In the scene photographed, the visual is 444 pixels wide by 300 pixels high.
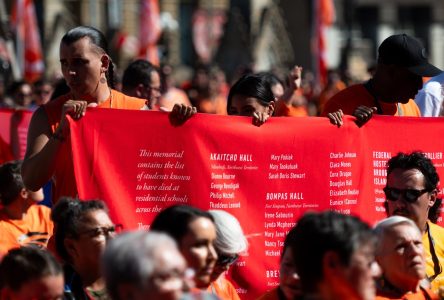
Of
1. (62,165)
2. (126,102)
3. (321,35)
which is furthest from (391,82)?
(321,35)

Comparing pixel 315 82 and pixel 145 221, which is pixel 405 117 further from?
pixel 315 82

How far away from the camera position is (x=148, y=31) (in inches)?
1010

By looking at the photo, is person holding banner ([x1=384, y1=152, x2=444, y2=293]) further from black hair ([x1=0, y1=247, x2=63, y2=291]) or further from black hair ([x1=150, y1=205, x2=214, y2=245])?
black hair ([x1=0, y1=247, x2=63, y2=291])

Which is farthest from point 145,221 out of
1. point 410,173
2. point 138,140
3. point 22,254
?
point 22,254

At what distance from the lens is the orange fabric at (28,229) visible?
988 centimetres

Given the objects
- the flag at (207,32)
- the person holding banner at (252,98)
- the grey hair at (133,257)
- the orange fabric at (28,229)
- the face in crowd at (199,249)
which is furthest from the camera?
the flag at (207,32)

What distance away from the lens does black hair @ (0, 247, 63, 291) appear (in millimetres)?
6266

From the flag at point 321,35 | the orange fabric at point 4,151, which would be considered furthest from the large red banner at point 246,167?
the flag at point 321,35

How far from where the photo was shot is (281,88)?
447 inches

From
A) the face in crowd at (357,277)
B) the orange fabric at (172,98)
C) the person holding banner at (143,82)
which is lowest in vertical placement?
the face in crowd at (357,277)

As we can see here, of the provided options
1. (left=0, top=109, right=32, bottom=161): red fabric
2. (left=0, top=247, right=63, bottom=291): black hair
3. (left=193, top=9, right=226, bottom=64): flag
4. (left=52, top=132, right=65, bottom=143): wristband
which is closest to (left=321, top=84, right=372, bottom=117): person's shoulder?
(left=52, top=132, right=65, bottom=143): wristband

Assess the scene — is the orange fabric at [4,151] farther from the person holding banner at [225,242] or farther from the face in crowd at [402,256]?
the face in crowd at [402,256]

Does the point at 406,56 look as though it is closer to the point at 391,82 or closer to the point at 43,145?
the point at 391,82

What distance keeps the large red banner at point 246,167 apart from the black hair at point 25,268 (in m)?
1.80
